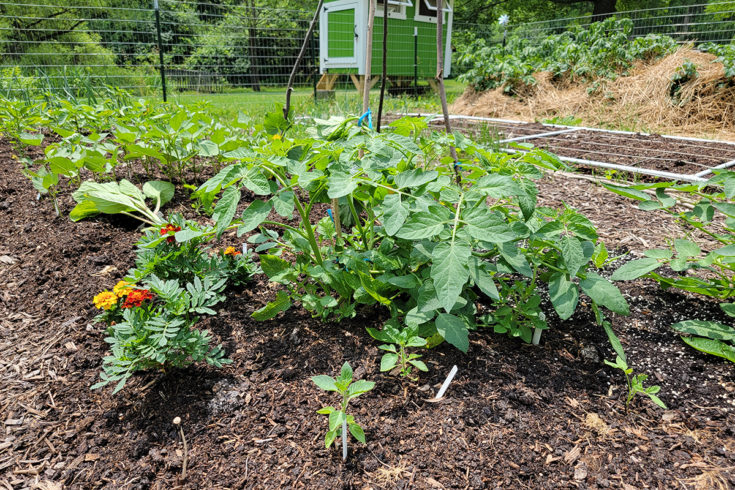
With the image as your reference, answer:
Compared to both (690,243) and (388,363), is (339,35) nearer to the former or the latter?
(690,243)

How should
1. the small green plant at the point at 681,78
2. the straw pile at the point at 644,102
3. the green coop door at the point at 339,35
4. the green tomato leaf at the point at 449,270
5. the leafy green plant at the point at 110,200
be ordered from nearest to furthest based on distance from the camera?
the green tomato leaf at the point at 449,270, the leafy green plant at the point at 110,200, the straw pile at the point at 644,102, the small green plant at the point at 681,78, the green coop door at the point at 339,35

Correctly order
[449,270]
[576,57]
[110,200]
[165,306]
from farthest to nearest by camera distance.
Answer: [576,57]
[110,200]
[165,306]
[449,270]

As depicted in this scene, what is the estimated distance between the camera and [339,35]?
8.45 metres

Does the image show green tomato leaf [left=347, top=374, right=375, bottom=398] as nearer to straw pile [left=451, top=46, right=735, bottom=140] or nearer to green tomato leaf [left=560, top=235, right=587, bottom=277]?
green tomato leaf [left=560, top=235, right=587, bottom=277]

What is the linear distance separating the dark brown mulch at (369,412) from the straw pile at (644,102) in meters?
4.81

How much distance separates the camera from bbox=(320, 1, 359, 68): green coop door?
319 inches

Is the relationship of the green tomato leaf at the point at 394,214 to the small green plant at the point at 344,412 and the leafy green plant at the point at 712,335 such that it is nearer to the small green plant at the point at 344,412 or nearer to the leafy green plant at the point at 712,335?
the small green plant at the point at 344,412

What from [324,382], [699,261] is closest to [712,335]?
[699,261]

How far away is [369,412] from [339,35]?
856cm

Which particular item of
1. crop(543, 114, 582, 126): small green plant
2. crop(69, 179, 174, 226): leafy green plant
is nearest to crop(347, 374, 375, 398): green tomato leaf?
crop(69, 179, 174, 226): leafy green plant

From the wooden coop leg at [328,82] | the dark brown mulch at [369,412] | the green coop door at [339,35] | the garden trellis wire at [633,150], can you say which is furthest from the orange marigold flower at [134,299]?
the wooden coop leg at [328,82]

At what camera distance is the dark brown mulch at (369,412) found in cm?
102

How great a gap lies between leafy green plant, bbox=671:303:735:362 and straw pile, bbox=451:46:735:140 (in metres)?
4.59

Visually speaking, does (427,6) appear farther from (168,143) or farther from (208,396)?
(208,396)
